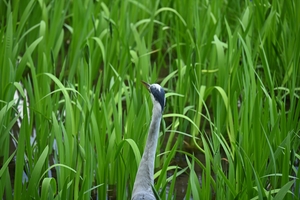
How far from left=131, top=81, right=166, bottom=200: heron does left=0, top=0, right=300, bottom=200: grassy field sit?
91 millimetres

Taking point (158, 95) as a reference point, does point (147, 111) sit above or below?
below

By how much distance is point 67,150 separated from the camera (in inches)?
102

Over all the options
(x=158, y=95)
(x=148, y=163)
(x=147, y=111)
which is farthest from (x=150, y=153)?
(x=147, y=111)

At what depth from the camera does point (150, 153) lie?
2283 mm

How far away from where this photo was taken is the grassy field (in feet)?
8.20

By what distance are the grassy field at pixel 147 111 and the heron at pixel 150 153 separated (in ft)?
0.30

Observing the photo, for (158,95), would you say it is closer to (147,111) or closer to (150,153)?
(150,153)

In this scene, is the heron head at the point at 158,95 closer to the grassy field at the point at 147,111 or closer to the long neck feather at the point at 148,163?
the long neck feather at the point at 148,163

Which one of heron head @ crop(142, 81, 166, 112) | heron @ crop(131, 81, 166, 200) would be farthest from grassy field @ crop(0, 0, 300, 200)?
heron head @ crop(142, 81, 166, 112)

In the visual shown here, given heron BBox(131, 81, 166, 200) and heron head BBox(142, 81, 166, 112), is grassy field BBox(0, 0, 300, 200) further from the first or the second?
heron head BBox(142, 81, 166, 112)

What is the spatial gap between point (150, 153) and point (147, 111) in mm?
486

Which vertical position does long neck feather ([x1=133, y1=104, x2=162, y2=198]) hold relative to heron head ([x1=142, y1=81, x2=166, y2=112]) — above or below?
below

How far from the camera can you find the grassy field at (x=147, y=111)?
2500mm

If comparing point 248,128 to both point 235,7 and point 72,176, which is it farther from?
point 235,7
